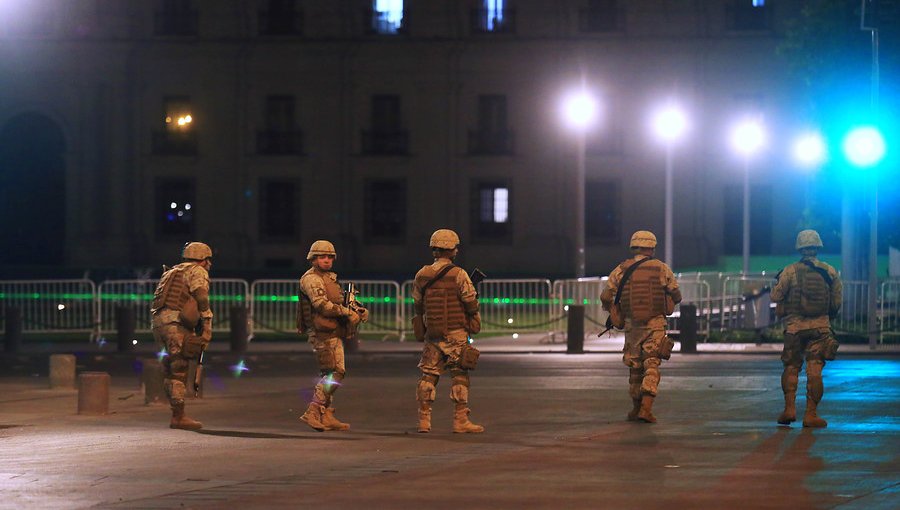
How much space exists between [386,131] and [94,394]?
1725 inches

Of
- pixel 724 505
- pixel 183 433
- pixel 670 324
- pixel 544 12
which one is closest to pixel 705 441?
pixel 724 505

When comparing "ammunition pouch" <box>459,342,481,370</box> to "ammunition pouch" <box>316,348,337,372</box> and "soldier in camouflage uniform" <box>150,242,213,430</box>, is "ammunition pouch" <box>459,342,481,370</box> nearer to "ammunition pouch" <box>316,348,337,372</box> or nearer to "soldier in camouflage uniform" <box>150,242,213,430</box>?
"ammunition pouch" <box>316,348,337,372</box>

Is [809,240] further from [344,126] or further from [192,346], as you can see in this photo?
[344,126]

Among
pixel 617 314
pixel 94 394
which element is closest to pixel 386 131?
pixel 94 394

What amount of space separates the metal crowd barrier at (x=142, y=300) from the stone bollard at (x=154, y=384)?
44.4ft

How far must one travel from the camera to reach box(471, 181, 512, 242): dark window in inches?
2372

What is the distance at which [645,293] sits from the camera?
51.0 ft

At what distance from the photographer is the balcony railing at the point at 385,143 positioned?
6044 cm

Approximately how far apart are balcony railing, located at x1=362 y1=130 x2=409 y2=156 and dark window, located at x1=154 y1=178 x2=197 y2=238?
7.21 m

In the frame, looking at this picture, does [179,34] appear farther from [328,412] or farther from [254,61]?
[328,412]

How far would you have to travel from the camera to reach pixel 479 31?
6009 cm

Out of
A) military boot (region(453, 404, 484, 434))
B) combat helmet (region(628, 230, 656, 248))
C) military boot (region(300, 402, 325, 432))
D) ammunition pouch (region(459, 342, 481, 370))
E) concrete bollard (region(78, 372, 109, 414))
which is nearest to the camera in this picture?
ammunition pouch (region(459, 342, 481, 370))

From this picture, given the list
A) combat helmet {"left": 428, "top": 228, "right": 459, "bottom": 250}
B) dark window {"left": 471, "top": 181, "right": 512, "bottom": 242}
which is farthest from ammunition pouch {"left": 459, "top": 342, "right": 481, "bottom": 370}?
dark window {"left": 471, "top": 181, "right": 512, "bottom": 242}

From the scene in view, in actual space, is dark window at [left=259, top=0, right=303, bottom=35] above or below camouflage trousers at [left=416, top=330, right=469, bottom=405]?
above
